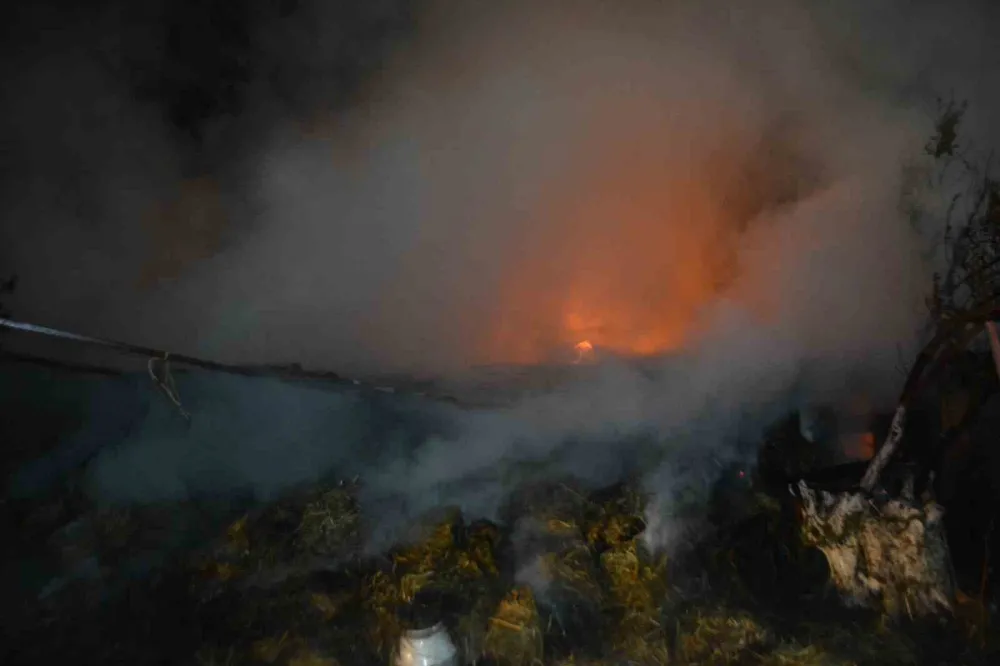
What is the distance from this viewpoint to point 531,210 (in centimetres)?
530

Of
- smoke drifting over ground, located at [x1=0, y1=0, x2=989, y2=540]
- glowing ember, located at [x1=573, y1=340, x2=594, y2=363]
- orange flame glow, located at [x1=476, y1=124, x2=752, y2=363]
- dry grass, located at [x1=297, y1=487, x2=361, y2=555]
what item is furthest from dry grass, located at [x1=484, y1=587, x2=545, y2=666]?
orange flame glow, located at [x1=476, y1=124, x2=752, y2=363]

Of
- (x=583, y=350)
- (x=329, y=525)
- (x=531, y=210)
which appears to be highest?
(x=531, y=210)

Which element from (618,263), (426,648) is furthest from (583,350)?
(426,648)

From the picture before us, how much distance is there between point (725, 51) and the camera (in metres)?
4.99

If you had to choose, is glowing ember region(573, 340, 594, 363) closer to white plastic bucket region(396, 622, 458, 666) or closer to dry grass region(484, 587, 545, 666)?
dry grass region(484, 587, 545, 666)

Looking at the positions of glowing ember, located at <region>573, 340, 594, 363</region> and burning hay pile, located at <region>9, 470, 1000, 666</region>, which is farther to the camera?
glowing ember, located at <region>573, 340, 594, 363</region>

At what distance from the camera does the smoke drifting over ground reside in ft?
14.5

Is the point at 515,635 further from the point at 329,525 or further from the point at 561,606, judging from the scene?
the point at 329,525

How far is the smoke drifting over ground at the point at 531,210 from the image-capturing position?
14.5ft

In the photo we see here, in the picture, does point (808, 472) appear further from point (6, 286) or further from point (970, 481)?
point (6, 286)

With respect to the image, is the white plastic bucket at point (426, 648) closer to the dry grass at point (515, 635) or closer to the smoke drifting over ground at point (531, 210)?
the dry grass at point (515, 635)

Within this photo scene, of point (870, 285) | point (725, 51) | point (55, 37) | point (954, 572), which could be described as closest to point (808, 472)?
point (954, 572)

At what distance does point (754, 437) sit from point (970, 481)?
1197mm

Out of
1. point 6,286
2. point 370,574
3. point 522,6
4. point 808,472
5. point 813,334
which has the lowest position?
point 370,574
